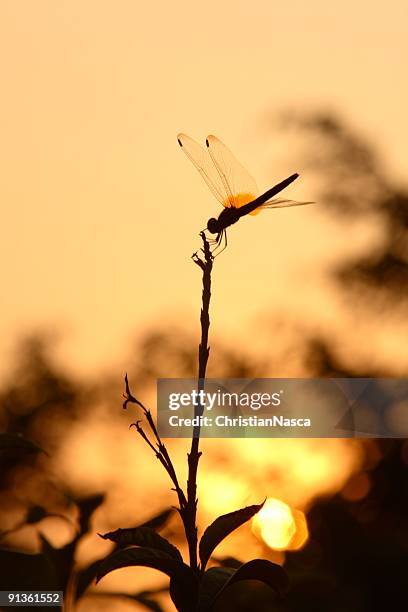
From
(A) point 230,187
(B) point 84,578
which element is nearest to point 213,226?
(A) point 230,187

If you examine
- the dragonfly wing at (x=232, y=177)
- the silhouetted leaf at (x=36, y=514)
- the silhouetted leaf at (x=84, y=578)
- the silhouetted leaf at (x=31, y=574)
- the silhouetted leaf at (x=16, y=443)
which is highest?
the dragonfly wing at (x=232, y=177)

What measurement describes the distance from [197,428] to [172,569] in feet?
0.53

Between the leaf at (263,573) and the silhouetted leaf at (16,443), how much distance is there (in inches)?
9.2

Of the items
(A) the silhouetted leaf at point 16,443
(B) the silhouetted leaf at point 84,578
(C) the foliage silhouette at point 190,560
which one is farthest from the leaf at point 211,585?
(B) the silhouetted leaf at point 84,578

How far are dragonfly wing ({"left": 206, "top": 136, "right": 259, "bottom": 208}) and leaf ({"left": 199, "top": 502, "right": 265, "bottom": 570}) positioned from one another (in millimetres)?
330

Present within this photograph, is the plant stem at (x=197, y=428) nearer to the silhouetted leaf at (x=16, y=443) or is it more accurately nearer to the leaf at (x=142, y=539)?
the leaf at (x=142, y=539)

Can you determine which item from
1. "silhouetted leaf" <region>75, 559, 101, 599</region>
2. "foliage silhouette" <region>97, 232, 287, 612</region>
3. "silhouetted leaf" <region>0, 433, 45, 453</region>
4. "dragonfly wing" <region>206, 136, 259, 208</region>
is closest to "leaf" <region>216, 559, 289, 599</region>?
"foliage silhouette" <region>97, 232, 287, 612</region>

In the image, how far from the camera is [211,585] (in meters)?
0.84

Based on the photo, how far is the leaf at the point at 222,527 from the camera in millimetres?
870

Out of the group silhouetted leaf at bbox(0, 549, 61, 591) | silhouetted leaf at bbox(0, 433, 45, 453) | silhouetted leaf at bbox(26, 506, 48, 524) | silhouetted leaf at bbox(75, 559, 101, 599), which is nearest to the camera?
silhouetted leaf at bbox(0, 433, 45, 453)

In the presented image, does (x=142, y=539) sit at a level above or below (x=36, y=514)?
below

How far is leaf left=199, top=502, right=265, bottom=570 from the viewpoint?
870 mm

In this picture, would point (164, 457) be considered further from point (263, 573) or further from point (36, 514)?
point (36, 514)

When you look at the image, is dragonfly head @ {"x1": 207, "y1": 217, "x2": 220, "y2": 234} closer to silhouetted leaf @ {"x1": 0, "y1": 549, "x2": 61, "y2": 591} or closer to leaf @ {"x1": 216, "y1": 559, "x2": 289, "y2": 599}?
leaf @ {"x1": 216, "y1": 559, "x2": 289, "y2": 599}
